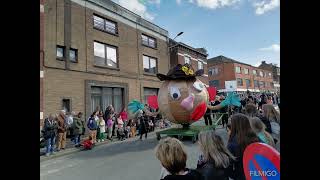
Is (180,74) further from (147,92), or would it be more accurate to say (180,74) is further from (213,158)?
(147,92)

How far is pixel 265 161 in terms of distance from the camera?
7.94 ft

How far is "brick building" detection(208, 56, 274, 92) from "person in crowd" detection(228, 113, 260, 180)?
27.7m

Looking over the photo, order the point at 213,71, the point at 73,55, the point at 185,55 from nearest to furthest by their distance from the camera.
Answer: the point at 73,55
the point at 185,55
the point at 213,71

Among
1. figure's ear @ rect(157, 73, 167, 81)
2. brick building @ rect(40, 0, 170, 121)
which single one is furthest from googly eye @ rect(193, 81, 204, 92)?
brick building @ rect(40, 0, 170, 121)

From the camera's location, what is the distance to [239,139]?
11.0 ft

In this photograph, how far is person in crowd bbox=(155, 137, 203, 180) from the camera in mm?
2616

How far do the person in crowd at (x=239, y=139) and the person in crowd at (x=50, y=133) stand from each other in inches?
314

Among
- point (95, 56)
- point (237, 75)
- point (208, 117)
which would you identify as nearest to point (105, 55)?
point (95, 56)

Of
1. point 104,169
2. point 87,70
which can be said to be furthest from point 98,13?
point 104,169

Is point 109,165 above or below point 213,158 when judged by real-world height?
below

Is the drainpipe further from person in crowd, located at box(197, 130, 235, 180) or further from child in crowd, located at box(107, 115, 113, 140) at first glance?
person in crowd, located at box(197, 130, 235, 180)

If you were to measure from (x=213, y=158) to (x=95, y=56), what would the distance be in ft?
50.7

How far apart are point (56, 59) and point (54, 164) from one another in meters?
7.27
